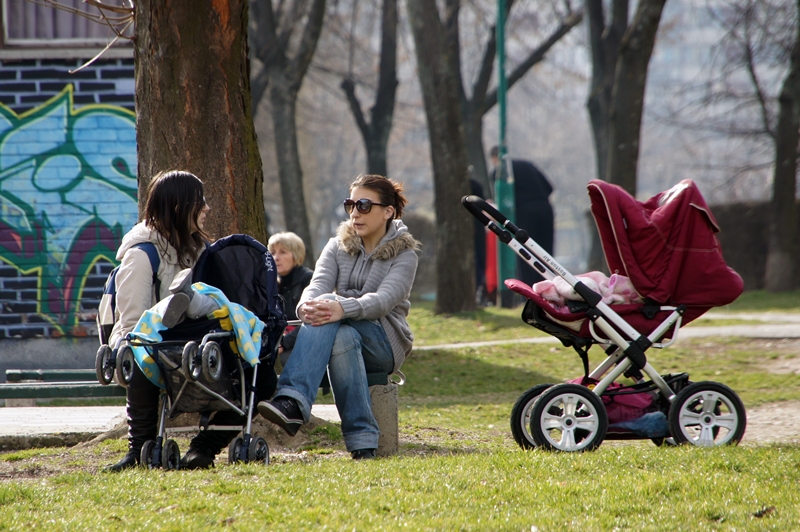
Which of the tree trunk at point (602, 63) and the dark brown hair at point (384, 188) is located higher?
the tree trunk at point (602, 63)

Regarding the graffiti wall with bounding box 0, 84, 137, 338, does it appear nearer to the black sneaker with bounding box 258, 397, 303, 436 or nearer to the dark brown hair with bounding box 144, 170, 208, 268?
the dark brown hair with bounding box 144, 170, 208, 268

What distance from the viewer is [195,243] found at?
480 cm

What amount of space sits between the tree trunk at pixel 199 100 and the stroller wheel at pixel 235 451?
161 cm

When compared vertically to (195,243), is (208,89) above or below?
above

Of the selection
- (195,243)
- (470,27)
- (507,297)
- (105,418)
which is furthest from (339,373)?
(470,27)

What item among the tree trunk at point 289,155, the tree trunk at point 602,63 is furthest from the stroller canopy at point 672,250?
the tree trunk at point 602,63

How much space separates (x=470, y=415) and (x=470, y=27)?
1911cm

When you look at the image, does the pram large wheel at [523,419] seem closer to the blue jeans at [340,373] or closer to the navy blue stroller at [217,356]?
the blue jeans at [340,373]

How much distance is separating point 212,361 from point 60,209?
591 cm

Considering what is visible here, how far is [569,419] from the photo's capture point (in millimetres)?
4852

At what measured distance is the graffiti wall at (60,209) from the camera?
948 cm

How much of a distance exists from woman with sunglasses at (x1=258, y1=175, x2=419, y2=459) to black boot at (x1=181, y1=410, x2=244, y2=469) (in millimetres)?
359

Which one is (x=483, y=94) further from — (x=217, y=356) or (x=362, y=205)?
(x=217, y=356)

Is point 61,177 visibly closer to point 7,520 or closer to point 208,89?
point 208,89
